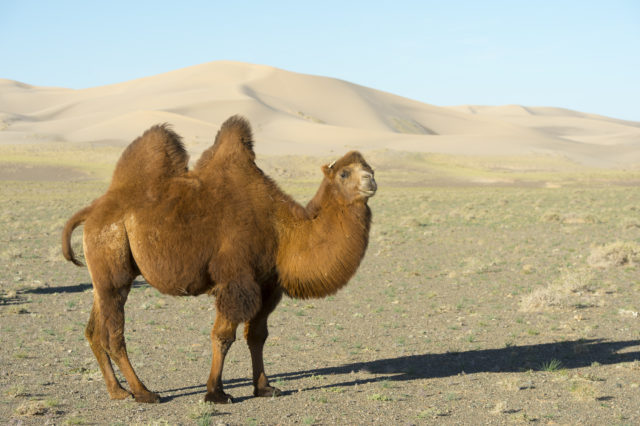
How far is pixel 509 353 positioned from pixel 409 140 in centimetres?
10095

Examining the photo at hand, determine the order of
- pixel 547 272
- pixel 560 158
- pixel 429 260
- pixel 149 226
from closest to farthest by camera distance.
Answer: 1. pixel 149 226
2. pixel 547 272
3. pixel 429 260
4. pixel 560 158

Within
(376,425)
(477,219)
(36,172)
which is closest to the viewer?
(376,425)

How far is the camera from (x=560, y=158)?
315 feet

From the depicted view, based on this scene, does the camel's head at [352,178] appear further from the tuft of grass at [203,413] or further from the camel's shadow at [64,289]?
the camel's shadow at [64,289]

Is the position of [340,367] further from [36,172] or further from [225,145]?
[36,172]

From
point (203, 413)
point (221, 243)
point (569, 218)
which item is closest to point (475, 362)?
point (203, 413)

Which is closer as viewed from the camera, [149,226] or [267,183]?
[149,226]

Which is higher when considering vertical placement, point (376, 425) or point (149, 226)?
point (149, 226)

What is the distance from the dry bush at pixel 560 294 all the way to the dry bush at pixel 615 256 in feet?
7.37

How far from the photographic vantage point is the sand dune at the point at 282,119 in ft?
337

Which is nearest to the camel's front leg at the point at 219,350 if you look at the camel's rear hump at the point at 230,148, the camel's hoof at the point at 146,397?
the camel's hoof at the point at 146,397

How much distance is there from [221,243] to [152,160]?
1.32m

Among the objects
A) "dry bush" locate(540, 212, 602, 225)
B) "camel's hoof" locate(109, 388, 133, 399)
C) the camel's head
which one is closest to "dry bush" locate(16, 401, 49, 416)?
"camel's hoof" locate(109, 388, 133, 399)

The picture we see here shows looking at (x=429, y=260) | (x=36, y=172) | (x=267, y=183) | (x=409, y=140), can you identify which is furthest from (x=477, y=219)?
(x=409, y=140)
